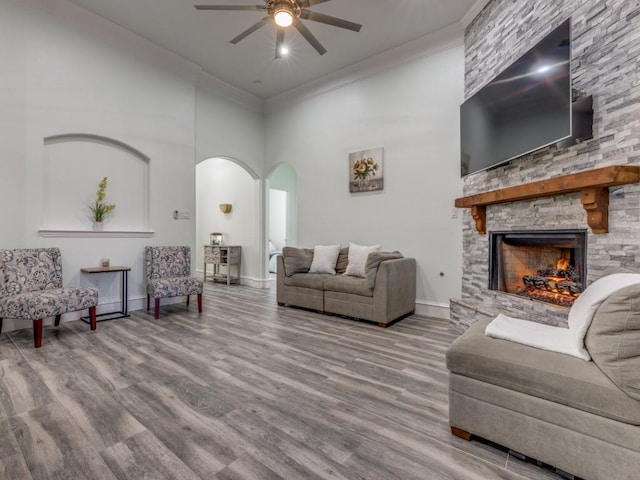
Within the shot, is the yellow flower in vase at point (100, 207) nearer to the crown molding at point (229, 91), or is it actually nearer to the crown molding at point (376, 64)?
the crown molding at point (229, 91)

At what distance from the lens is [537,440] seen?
1390 mm

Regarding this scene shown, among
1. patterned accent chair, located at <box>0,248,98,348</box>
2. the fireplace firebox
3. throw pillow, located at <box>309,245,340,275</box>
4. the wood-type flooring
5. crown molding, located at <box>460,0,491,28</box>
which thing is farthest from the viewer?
throw pillow, located at <box>309,245,340,275</box>

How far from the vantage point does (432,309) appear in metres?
4.07

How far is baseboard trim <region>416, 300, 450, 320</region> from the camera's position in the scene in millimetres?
3971

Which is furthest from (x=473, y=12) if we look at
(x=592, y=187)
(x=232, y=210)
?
(x=232, y=210)

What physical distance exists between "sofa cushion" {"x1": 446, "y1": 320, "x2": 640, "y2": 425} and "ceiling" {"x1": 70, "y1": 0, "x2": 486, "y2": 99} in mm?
3673

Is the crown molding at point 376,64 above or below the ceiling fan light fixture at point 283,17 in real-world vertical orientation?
above

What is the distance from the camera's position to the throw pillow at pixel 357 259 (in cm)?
413

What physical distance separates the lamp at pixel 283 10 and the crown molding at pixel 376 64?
203cm

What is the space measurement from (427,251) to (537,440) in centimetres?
289

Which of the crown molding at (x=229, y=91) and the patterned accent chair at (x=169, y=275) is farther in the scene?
the crown molding at (x=229, y=91)

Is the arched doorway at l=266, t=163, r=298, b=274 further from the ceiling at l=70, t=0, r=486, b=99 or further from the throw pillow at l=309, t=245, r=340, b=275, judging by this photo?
the throw pillow at l=309, t=245, r=340, b=275

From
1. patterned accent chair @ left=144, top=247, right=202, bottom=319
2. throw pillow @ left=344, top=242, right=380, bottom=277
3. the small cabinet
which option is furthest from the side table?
throw pillow @ left=344, top=242, right=380, bottom=277

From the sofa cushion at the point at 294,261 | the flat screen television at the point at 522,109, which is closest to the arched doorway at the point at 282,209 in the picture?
the sofa cushion at the point at 294,261
